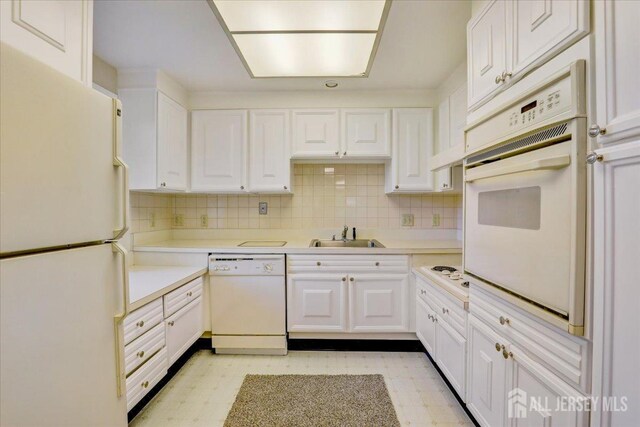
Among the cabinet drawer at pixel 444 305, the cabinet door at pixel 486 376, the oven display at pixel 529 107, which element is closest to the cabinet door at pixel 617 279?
the oven display at pixel 529 107

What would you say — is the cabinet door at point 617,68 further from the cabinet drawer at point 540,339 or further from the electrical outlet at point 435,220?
the electrical outlet at point 435,220

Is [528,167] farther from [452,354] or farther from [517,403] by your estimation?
[452,354]

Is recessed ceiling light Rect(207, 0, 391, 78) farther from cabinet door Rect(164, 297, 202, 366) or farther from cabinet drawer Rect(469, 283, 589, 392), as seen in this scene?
cabinet door Rect(164, 297, 202, 366)

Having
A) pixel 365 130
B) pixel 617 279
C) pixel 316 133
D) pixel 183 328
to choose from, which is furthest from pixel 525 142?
pixel 183 328

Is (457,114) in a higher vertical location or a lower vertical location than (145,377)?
higher

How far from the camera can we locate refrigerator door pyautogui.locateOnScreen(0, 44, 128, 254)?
681mm

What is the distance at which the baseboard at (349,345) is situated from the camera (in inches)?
90.7

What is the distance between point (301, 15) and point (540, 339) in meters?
1.65

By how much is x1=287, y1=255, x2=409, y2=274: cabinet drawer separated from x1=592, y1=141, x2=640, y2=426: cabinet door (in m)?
1.49

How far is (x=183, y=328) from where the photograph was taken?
1.93m

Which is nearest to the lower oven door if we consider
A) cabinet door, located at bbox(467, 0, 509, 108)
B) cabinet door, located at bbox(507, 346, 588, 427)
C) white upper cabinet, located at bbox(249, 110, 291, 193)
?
cabinet door, located at bbox(507, 346, 588, 427)

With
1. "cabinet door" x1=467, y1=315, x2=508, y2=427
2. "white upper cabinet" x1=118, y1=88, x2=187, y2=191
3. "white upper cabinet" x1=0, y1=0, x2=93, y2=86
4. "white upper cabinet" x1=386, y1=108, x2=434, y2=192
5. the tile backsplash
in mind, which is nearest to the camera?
"white upper cabinet" x1=0, y1=0, x2=93, y2=86

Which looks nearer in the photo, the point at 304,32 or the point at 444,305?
the point at 304,32

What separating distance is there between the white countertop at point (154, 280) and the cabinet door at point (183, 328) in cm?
21
